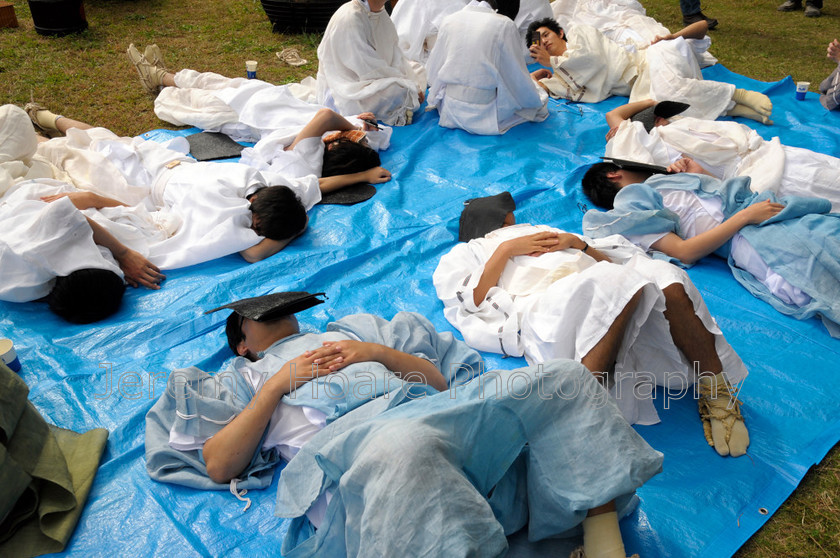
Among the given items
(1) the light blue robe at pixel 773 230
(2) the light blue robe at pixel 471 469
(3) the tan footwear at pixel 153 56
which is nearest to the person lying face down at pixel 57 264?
(2) the light blue robe at pixel 471 469

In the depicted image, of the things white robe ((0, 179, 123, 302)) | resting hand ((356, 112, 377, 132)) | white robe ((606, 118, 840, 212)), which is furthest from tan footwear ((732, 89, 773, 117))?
white robe ((0, 179, 123, 302))

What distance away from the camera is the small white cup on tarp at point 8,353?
8.80ft

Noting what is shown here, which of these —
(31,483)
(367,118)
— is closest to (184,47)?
(367,118)

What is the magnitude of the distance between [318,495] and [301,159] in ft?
9.58

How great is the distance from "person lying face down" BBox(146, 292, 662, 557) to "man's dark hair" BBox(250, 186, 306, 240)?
1130 mm

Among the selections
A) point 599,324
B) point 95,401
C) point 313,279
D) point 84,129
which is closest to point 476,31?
point 313,279

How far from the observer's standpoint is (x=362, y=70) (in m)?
5.14

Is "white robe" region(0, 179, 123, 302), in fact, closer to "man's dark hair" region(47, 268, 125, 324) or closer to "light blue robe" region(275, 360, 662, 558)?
"man's dark hair" region(47, 268, 125, 324)

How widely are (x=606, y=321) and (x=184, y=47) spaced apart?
6.29m

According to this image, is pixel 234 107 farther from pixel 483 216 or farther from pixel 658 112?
pixel 658 112

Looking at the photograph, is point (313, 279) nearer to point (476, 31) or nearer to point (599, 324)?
point (599, 324)

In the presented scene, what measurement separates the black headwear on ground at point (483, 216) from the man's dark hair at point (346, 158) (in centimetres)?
101

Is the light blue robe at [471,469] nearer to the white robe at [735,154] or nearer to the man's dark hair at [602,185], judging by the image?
the man's dark hair at [602,185]

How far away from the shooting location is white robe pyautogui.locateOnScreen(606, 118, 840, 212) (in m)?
3.74
